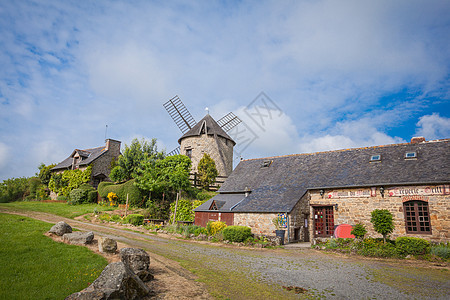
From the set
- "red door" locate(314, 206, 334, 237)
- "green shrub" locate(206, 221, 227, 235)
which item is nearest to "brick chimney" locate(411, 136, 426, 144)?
"red door" locate(314, 206, 334, 237)

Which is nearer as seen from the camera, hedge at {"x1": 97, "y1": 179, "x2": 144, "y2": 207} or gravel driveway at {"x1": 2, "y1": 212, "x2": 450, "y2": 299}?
gravel driveway at {"x1": 2, "y1": 212, "x2": 450, "y2": 299}

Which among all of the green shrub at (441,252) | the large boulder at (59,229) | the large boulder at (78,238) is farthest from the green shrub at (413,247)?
the large boulder at (59,229)

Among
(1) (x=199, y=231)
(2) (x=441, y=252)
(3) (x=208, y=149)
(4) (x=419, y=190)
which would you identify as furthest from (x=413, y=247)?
(3) (x=208, y=149)

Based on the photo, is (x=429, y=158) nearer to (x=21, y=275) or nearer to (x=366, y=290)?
(x=366, y=290)

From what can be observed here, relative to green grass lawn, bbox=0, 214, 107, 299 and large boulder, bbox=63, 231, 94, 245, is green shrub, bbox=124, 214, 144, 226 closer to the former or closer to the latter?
large boulder, bbox=63, 231, 94, 245

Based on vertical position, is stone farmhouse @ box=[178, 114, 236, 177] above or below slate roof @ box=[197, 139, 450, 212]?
above

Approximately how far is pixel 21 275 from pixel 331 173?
18161 millimetres

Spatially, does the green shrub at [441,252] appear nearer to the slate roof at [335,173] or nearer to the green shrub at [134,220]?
the slate roof at [335,173]

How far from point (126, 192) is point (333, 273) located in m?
21.6

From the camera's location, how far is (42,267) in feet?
22.0

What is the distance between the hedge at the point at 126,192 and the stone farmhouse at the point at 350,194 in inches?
295

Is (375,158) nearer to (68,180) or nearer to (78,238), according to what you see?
(78,238)

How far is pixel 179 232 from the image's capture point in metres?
18.4

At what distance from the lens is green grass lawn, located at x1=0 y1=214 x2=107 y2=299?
538 centimetres
